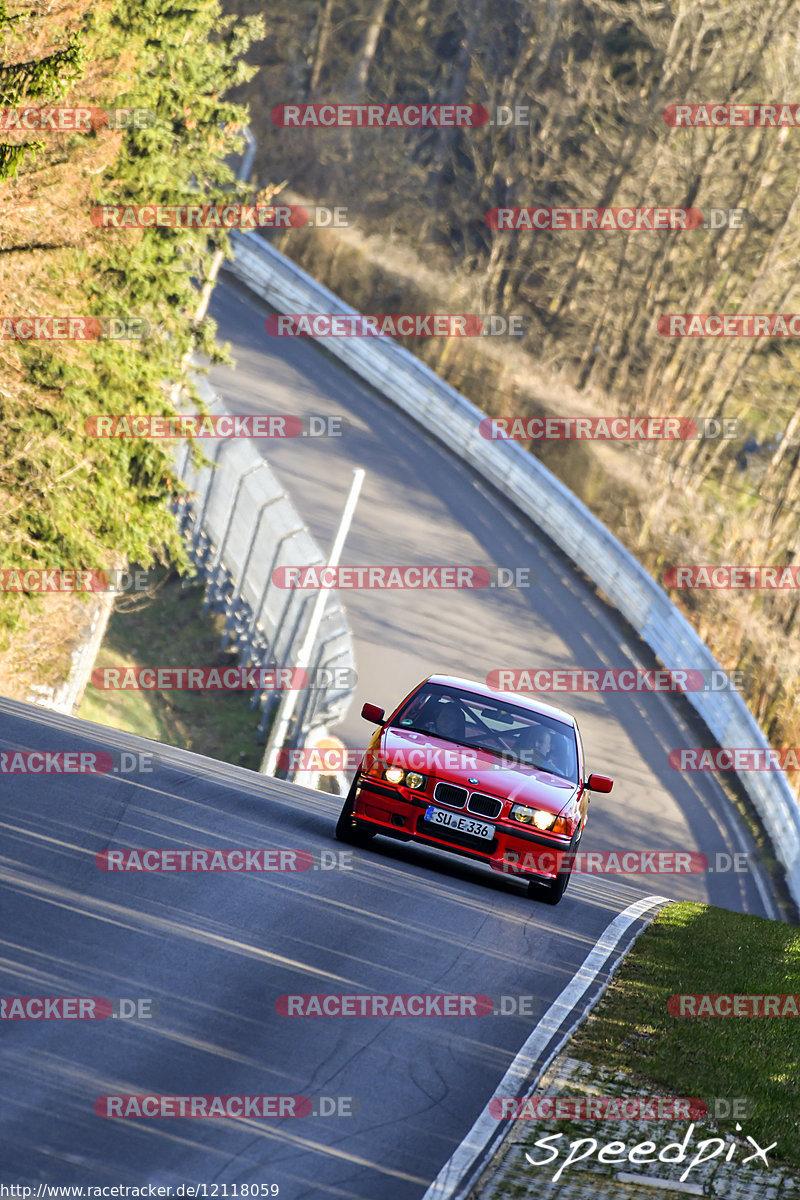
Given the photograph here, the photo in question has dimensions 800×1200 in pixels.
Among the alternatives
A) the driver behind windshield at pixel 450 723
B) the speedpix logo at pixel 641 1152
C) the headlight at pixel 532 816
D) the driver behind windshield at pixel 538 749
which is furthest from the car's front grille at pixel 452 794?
the speedpix logo at pixel 641 1152

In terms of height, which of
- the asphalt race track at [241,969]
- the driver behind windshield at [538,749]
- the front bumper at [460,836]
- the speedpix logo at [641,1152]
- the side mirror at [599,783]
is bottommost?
the asphalt race track at [241,969]

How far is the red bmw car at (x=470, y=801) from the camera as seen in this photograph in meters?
11.4

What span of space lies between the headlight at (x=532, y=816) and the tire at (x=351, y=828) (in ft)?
4.17

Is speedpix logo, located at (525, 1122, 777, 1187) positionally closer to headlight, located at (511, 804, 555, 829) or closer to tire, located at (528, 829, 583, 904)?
headlight, located at (511, 804, 555, 829)

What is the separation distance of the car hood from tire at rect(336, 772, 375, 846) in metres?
0.45

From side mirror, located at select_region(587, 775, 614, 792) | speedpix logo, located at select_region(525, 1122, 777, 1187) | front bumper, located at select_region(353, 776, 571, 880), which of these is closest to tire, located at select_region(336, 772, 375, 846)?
front bumper, located at select_region(353, 776, 571, 880)

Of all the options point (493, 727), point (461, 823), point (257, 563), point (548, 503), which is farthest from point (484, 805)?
point (548, 503)

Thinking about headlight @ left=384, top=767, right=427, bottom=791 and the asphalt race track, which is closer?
the asphalt race track

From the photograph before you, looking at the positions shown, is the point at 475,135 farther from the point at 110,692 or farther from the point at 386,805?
the point at 386,805

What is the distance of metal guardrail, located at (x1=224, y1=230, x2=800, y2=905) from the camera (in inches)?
1051

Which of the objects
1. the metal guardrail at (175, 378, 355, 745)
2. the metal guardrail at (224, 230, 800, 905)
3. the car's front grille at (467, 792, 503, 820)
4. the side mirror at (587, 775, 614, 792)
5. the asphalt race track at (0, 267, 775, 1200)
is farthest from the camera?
the metal guardrail at (224, 230, 800, 905)

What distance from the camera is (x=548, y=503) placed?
35062 millimetres

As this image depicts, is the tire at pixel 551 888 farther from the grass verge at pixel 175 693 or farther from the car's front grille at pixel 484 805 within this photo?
the grass verge at pixel 175 693

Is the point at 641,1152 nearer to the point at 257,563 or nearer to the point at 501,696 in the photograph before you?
the point at 501,696
